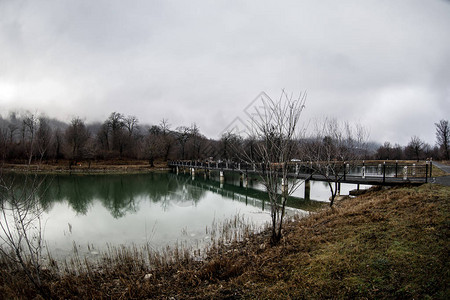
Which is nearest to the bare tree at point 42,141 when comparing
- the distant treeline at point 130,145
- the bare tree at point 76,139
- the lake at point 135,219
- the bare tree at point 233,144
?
the lake at point 135,219

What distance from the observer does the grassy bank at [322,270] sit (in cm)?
316

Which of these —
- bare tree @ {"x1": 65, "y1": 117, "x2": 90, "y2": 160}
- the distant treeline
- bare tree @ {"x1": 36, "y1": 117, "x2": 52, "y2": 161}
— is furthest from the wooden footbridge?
bare tree @ {"x1": 65, "y1": 117, "x2": 90, "y2": 160}

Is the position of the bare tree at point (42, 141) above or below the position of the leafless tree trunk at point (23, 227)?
above

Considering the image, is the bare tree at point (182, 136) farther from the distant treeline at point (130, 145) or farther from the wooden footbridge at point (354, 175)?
the wooden footbridge at point (354, 175)

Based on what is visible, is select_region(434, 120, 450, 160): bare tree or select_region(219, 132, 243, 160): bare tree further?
select_region(434, 120, 450, 160): bare tree

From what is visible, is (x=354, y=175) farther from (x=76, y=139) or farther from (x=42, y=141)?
(x=76, y=139)

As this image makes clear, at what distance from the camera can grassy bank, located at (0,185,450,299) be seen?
3.16 metres

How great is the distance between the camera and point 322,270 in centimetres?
380

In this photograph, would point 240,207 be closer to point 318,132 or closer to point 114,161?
point 318,132

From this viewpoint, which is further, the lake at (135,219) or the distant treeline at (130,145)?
the distant treeline at (130,145)

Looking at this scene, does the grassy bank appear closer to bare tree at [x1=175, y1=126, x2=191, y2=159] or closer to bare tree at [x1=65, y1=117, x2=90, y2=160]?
bare tree at [x1=65, y1=117, x2=90, y2=160]

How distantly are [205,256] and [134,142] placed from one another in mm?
61593

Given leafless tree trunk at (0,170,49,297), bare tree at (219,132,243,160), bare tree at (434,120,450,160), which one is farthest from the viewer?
bare tree at (434,120,450,160)

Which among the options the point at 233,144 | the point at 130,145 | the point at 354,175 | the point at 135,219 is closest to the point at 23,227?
the point at 233,144
